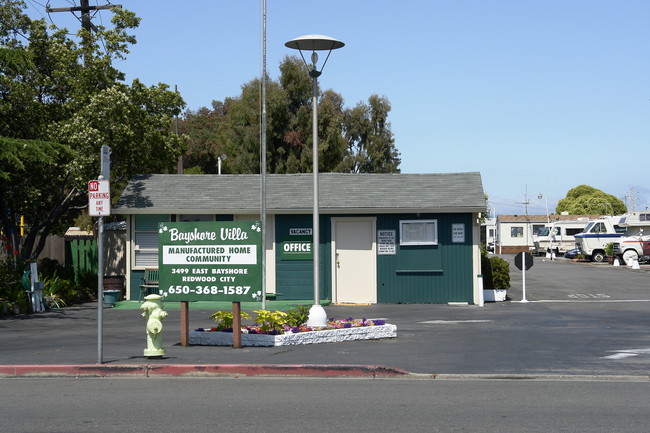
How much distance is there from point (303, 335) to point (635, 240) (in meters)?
35.7

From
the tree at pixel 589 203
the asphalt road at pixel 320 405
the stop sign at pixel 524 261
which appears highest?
the tree at pixel 589 203

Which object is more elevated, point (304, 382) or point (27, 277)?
point (27, 277)

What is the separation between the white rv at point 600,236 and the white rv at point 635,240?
1.14 metres

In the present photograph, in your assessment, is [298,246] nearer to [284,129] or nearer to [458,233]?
[458,233]

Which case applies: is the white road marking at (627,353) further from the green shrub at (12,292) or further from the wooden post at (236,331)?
the green shrub at (12,292)

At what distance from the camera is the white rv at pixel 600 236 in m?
47.6

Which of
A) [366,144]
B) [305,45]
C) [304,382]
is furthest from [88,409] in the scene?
[366,144]

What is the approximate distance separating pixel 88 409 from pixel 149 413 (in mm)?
774

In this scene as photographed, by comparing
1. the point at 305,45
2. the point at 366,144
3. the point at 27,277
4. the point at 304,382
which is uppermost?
the point at 366,144

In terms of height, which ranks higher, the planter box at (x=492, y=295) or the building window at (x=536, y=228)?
the building window at (x=536, y=228)

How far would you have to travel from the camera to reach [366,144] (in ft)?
195

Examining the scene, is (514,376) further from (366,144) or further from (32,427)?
(366,144)

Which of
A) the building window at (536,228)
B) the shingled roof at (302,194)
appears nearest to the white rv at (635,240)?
the building window at (536,228)

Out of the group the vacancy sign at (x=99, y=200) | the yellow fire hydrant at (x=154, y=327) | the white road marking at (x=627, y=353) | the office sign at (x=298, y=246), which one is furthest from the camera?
the office sign at (x=298, y=246)
